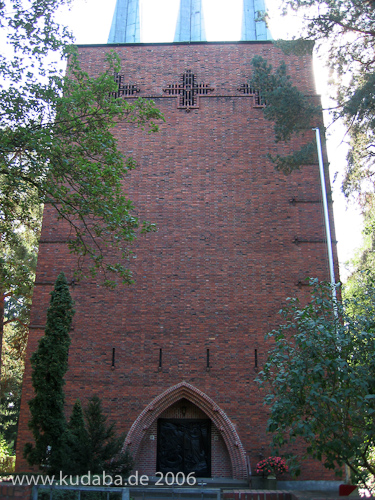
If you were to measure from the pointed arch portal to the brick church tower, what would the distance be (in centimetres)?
3

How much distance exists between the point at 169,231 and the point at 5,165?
21.2 feet

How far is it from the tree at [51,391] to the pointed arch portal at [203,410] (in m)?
3.15

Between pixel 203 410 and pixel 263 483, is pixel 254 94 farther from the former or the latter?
pixel 263 483

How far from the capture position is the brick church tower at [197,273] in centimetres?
1257

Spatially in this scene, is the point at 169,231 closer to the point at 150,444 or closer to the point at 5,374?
the point at 150,444

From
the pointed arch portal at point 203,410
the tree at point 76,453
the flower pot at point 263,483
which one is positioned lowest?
the flower pot at point 263,483

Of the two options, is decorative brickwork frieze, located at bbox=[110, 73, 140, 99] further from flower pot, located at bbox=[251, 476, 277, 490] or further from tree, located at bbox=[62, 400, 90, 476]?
flower pot, located at bbox=[251, 476, 277, 490]

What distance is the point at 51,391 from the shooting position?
9.59 m

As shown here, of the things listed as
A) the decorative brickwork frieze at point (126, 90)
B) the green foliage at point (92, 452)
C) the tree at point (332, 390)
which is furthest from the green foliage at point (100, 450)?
the decorative brickwork frieze at point (126, 90)

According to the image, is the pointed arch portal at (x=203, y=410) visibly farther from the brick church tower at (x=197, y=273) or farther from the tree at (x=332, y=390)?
the tree at (x=332, y=390)

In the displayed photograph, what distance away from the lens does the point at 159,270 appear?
538 inches

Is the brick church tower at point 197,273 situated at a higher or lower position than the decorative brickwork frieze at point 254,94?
lower

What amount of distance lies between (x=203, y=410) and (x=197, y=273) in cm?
361

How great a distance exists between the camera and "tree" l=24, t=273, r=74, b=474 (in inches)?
361
